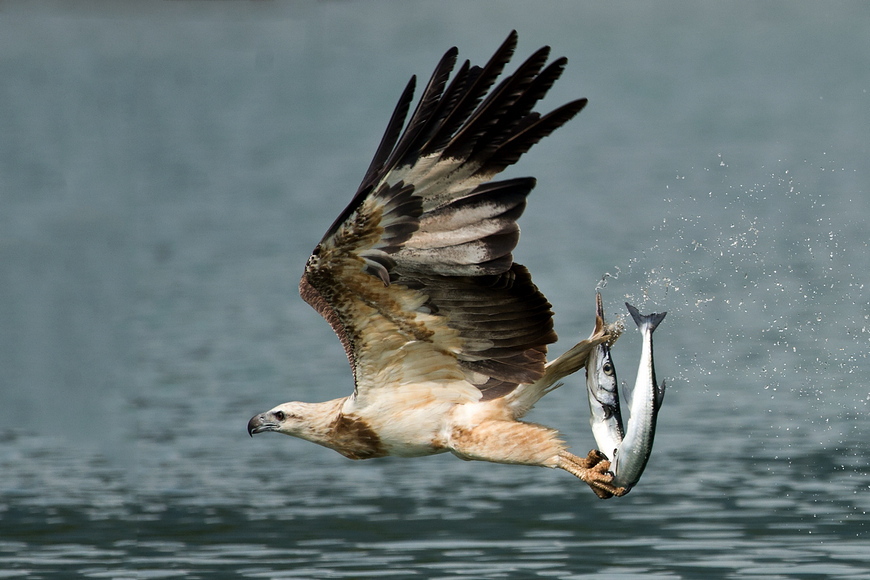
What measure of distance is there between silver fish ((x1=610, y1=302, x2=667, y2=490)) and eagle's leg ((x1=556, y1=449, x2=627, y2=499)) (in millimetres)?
48

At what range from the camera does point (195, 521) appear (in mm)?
21359

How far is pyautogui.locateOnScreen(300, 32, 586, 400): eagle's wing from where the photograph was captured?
29.0ft

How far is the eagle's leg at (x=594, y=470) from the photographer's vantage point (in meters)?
9.44

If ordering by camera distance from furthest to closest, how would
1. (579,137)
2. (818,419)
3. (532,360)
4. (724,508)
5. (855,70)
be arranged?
(855,70), (579,137), (818,419), (724,508), (532,360)

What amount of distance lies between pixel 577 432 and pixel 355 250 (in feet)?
43.6

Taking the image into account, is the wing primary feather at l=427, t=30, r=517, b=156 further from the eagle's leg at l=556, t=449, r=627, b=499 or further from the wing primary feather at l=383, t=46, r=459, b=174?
the eagle's leg at l=556, t=449, r=627, b=499

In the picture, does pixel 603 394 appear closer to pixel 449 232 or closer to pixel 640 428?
pixel 640 428

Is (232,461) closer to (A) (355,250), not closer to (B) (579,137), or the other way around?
(A) (355,250)

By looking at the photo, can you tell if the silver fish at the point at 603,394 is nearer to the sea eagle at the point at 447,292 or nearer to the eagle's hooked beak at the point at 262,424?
the sea eagle at the point at 447,292

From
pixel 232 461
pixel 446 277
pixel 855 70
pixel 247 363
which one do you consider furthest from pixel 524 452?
pixel 855 70

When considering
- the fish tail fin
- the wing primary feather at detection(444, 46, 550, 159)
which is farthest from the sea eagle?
the fish tail fin

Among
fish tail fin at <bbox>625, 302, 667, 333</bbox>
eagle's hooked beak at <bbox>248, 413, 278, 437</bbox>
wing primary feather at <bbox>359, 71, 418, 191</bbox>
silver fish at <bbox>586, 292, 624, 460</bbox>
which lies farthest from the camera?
eagle's hooked beak at <bbox>248, 413, 278, 437</bbox>

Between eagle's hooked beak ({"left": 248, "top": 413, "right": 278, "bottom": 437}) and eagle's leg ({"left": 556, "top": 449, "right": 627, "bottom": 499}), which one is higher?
eagle's hooked beak ({"left": 248, "top": 413, "right": 278, "bottom": 437})

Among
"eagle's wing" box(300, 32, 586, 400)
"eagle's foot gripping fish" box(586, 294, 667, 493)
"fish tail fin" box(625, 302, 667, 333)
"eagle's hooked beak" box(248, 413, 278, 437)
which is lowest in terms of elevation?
"eagle's foot gripping fish" box(586, 294, 667, 493)
